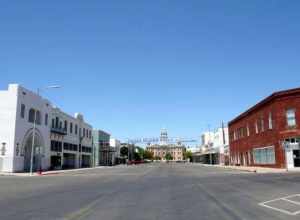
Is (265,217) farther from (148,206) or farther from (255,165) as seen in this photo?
(255,165)

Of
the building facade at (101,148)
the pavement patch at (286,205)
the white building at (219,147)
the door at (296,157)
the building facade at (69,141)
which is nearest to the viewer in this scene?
the pavement patch at (286,205)

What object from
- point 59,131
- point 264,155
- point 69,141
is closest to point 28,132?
point 59,131

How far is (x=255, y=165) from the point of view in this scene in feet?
218

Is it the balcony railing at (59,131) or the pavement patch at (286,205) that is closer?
the pavement patch at (286,205)

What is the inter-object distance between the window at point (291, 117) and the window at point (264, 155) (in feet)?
16.0

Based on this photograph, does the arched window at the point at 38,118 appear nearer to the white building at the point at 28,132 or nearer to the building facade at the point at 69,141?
the white building at the point at 28,132

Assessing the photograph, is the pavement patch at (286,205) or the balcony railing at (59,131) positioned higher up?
the balcony railing at (59,131)

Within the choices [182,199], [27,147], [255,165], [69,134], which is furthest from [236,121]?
[182,199]

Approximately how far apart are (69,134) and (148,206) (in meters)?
Answer: 69.1

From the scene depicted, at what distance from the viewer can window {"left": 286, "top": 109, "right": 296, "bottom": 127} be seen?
5172cm

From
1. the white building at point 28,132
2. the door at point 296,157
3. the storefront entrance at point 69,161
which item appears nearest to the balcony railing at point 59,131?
the white building at point 28,132

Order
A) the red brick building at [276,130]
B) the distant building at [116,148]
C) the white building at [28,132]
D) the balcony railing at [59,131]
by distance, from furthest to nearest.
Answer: the distant building at [116,148] → the balcony railing at [59,131] → the white building at [28,132] → the red brick building at [276,130]

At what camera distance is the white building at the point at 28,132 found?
5256cm

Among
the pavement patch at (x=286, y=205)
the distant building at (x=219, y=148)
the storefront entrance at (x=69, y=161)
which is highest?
the distant building at (x=219, y=148)
